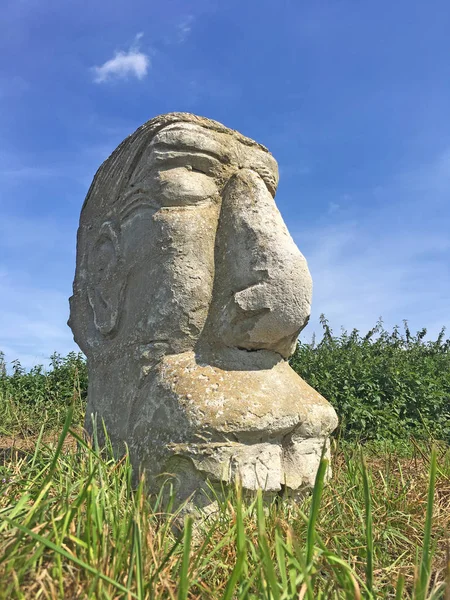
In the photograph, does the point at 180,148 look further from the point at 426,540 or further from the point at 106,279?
the point at 426,540

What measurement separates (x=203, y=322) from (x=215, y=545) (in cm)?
Answer: 106

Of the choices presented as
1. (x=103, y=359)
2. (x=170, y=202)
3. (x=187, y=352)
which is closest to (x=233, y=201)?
(x=170, y=202)

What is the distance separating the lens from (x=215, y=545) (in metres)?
1.90

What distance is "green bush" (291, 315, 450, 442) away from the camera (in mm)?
5297

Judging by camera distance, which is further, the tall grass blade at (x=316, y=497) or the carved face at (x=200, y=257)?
the carved face at (x=200, y=257)

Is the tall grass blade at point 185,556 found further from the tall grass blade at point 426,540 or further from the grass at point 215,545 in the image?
the tall grass blade at point 426,540

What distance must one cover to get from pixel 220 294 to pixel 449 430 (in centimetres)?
378

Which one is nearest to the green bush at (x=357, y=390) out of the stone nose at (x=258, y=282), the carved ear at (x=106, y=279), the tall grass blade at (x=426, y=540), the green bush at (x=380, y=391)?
the green bush at (x=380, y=391)

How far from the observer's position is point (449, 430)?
17.8 ft

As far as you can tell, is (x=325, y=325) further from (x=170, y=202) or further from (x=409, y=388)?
(x=170, y=202)

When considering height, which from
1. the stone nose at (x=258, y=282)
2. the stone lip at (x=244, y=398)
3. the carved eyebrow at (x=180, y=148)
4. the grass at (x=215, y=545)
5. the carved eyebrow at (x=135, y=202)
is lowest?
the grass at (x=215, y=545)

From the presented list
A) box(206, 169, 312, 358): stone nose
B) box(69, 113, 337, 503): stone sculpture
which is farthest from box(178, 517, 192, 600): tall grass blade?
box(206, 169, 312, 358): stone nose

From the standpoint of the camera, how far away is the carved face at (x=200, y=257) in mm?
2584

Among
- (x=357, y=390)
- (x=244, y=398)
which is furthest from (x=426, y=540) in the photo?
(x=357, y=390)
